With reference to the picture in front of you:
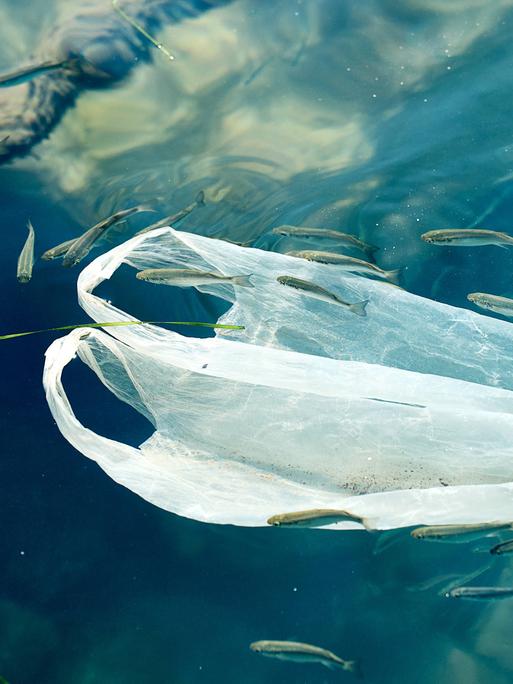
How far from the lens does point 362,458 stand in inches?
126

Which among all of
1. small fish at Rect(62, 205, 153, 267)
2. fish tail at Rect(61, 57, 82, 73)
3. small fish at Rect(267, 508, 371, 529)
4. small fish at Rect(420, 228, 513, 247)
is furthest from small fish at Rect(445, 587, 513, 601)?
fish tail at Rect(61, 57, 82, 73)

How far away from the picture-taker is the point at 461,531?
9.33 feet

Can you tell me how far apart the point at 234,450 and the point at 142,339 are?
2.79ft

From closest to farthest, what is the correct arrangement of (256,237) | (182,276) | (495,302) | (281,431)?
(281,431) → (182,276) → (495,302) → (256,237)

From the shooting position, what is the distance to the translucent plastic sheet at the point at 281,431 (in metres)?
2.95

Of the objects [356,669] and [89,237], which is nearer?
[356,669]

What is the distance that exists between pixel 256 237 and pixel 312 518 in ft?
11.8

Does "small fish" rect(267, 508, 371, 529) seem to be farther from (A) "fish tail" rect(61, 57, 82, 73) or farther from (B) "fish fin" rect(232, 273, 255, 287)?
(A) "fish tail" rect(61, 57, 82, 73)

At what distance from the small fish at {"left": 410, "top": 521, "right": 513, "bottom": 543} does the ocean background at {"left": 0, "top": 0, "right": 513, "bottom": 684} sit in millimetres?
1499

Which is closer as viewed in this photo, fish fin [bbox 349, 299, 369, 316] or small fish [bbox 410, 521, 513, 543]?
small fish [bbox 410, 521, 513, 543]

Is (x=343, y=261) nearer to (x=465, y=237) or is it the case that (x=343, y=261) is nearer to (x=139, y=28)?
(x=465, y=237)

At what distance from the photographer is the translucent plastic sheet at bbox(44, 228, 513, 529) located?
9.68 ft

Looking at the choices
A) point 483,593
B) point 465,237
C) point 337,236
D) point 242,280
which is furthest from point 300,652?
point 465,237

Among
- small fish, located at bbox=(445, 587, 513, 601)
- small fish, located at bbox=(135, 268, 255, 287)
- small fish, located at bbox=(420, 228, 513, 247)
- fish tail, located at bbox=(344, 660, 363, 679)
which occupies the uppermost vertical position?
small fish, located at bbox=(420, 228, 513, 247)
